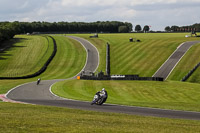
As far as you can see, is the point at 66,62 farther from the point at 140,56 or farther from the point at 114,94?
the point at 114,94

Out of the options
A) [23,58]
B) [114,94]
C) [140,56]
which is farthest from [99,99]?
[23,58]

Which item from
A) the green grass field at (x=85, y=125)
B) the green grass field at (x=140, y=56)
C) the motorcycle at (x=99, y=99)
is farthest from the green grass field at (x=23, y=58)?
the green grass field at (x=85, y=125)

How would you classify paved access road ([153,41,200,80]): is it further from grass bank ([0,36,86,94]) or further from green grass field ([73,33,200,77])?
grass bank ([0,36,86,94])

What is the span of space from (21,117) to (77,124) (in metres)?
3.57

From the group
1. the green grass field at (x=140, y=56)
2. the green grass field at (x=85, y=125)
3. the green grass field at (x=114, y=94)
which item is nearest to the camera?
the green grass field at (x=85, y=125)

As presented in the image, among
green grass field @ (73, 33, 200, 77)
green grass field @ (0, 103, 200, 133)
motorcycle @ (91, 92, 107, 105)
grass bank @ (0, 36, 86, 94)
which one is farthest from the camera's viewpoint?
grass bank @ (0, 36, 86, 94)

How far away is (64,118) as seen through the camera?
20000mm

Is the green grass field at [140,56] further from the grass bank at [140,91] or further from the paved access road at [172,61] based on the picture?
the grass bank at [140,91]

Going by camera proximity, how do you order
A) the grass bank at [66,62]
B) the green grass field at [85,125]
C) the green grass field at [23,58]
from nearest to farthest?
the green grass field at [85,125] < the grass bank at [66,62] < the green grass field at [23,58]

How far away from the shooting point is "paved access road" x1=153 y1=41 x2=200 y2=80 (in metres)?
77.3

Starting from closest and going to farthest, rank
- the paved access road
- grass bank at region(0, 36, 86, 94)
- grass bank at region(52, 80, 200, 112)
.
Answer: grass bank at region(52, 80, 200, 112) → the paved access road → grass bank at region(0, 36, 86, 94)

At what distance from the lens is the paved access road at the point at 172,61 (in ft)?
254

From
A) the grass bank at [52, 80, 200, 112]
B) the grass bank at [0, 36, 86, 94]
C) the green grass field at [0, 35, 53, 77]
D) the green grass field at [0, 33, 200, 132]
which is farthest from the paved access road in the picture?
the green grass field at [0, 35, 53, 77]

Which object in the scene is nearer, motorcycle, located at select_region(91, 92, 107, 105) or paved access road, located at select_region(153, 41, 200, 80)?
motorcycle, located at select_region(91, 92, 107, 105)
